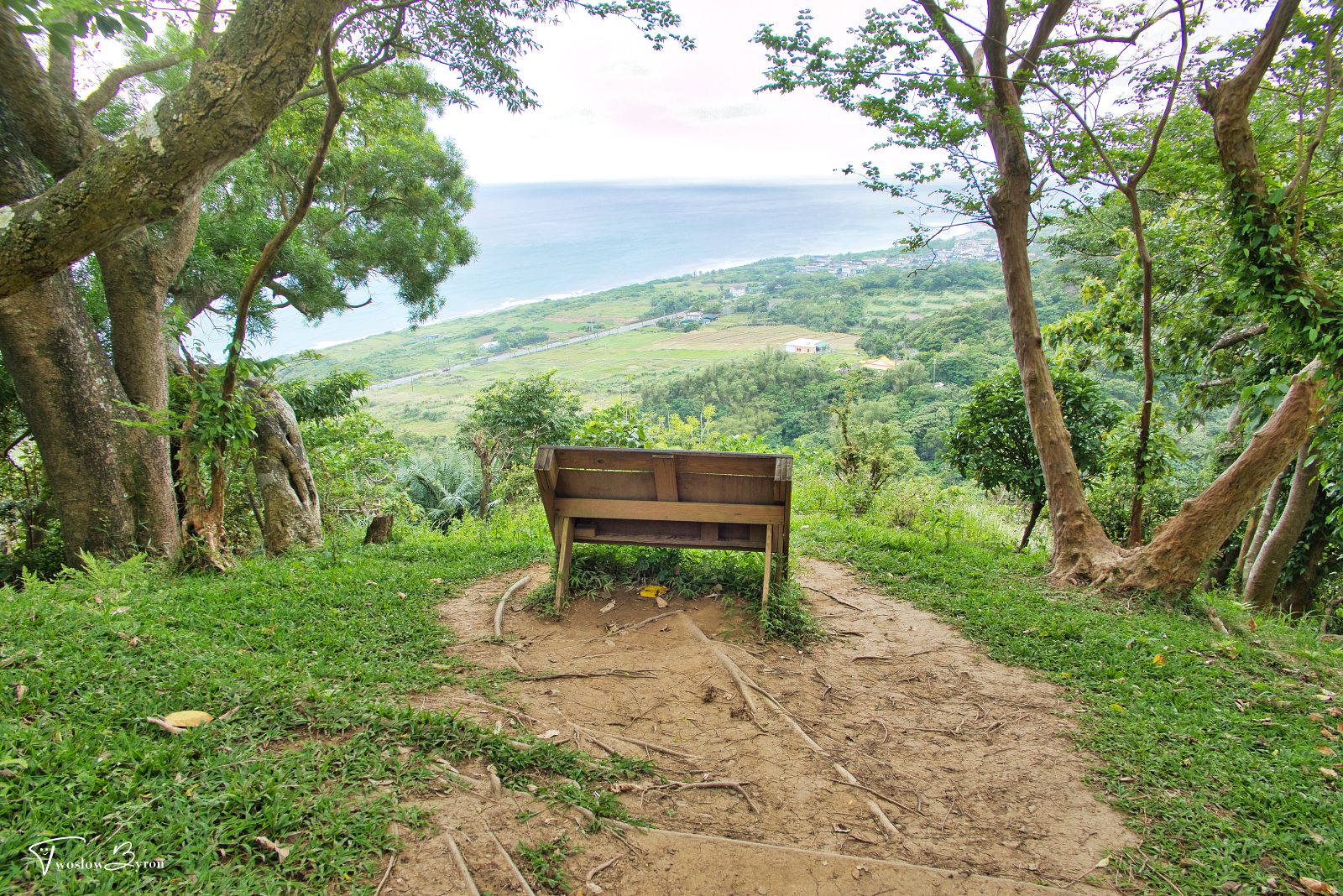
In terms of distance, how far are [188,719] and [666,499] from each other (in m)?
2.77

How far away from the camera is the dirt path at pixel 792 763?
7.70 feet

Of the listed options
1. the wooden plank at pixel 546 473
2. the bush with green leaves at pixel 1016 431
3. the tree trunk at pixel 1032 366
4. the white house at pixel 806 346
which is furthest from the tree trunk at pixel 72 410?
the white house at pixel 806 346

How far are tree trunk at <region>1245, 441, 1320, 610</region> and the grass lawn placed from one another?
3.20 meters

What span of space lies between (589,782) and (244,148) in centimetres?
379

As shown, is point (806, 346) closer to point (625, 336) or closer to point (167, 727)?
point (625, 336)

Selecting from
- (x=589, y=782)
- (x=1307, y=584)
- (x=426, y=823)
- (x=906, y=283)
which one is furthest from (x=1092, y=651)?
(x=906, y=283)

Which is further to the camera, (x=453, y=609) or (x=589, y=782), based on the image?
(x=453, y=609)

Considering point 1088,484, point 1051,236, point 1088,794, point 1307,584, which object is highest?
point 1051,236

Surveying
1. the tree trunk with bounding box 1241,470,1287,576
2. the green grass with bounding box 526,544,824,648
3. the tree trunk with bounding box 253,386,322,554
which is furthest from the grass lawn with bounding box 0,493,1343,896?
the tree trunk with bounding box 1241,470,1287,576

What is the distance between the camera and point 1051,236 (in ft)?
43.7

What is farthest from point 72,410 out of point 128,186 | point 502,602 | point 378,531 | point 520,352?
point 520,352

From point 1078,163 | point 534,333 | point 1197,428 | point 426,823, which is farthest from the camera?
point 534,333

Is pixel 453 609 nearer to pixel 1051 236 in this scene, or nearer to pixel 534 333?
pixel 1051 236

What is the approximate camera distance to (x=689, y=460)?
173 inches
